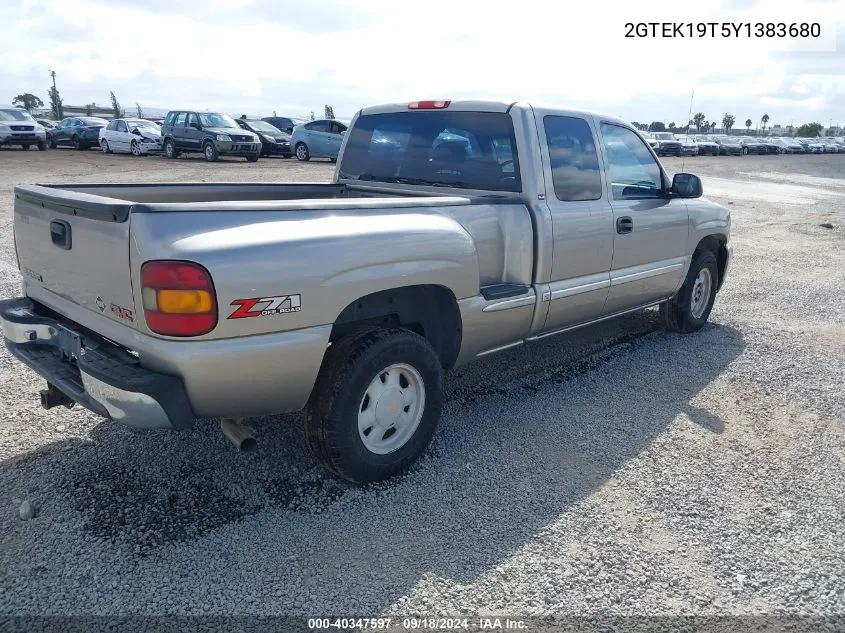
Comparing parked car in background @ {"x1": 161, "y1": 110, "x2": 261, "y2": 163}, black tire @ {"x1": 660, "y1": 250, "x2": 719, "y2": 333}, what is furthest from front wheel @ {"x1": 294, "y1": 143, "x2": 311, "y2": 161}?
black tire @ {"x1": 660, "y1": 250, "x2": 719, "y2": 333}

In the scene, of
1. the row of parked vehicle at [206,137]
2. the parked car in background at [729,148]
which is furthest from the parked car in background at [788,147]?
the row of parked vehicle at [206,137]

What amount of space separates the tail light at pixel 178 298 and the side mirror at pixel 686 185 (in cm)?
378

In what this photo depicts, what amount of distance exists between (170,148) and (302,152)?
14.2ft

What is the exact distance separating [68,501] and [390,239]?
1.91m

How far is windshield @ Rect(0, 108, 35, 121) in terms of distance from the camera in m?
25.8

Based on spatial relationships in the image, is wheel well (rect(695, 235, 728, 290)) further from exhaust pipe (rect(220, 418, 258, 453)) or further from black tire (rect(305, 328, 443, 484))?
exhaust pipe (rect(220, 418, 258, 453))

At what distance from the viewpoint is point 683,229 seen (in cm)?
554

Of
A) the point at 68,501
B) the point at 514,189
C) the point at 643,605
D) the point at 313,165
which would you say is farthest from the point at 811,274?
the point at 313,165

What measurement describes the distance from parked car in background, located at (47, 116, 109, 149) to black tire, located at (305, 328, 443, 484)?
28.3m

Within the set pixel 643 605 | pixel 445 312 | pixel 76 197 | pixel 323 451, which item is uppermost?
pixel 76 197

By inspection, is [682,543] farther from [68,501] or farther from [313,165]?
[313,165]

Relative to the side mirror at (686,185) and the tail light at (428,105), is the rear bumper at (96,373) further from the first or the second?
the side mirror at (686,185)

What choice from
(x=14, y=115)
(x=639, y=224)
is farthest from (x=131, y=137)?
(x=639, y=224)

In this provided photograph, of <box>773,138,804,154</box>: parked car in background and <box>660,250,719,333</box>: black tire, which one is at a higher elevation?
<box>773,138,804,154</box>: parked car in background
